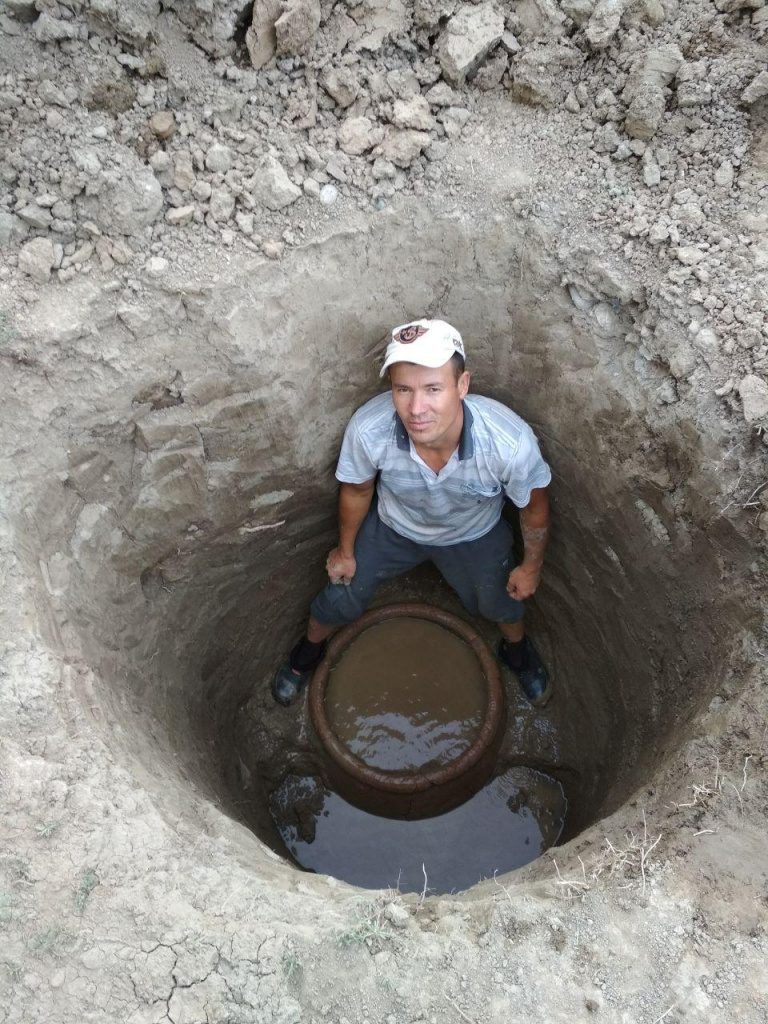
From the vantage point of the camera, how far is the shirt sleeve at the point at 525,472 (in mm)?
2744

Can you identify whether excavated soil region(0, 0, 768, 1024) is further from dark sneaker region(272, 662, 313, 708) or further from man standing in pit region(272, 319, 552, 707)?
dark sneaker region(272, 662, 313, 708)

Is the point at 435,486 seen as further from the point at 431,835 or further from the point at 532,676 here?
the point at 431,835

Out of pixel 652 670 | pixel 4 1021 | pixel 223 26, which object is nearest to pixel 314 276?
pixel 223 26

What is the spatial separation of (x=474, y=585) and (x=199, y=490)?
141 centimetres

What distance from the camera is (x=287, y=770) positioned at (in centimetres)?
401

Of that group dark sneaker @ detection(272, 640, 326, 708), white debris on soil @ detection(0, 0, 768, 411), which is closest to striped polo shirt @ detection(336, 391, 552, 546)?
white debris on soil @ detection(0, 0, 768, 411)

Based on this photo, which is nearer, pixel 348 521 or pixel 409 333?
pixel 409 333

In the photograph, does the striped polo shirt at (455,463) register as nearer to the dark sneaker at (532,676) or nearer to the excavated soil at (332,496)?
the excavated soil at (332,496)

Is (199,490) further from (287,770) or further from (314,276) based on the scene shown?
(287,770)

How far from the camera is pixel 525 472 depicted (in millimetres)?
2762

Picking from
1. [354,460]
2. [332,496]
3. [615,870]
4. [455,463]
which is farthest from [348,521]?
[615,870]

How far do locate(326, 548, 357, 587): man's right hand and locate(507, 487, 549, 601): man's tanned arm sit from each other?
774 mm

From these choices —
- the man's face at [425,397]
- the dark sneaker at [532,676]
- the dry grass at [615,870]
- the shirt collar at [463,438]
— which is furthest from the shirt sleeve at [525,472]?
the dark sneaker at [532,676]

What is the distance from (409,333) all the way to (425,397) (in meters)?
0.24
